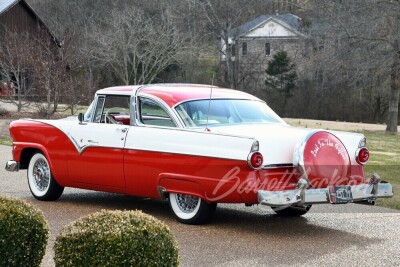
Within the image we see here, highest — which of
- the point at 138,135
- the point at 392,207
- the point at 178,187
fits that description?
the point at 138,135

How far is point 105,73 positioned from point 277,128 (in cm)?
4718

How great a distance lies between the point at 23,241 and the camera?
5.31 m

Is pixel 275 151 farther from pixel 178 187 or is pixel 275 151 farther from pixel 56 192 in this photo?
pixel 56 192

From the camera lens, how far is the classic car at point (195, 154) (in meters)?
8.05

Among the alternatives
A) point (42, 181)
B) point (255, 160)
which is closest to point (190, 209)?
point (255, 160)

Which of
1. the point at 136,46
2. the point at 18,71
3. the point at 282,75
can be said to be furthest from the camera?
the point at 282,75

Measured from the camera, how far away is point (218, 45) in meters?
57.9

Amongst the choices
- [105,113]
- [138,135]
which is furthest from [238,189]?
[105,113]

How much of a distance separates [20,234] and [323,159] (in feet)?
12.8

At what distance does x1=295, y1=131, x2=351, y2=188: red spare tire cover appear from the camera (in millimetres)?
8062

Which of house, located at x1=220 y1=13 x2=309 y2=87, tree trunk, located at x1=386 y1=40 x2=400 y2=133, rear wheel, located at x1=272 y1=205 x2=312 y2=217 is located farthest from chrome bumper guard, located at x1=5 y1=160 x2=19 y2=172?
house, located at x1=220 y1=13 x2=309 y2=87

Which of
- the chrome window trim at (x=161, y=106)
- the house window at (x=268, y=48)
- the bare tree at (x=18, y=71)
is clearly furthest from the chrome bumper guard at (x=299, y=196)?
the house window at (x=268, y=48)

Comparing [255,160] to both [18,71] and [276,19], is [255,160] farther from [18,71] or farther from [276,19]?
[276,19]

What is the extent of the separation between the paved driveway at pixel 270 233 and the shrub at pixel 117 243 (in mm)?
1889
